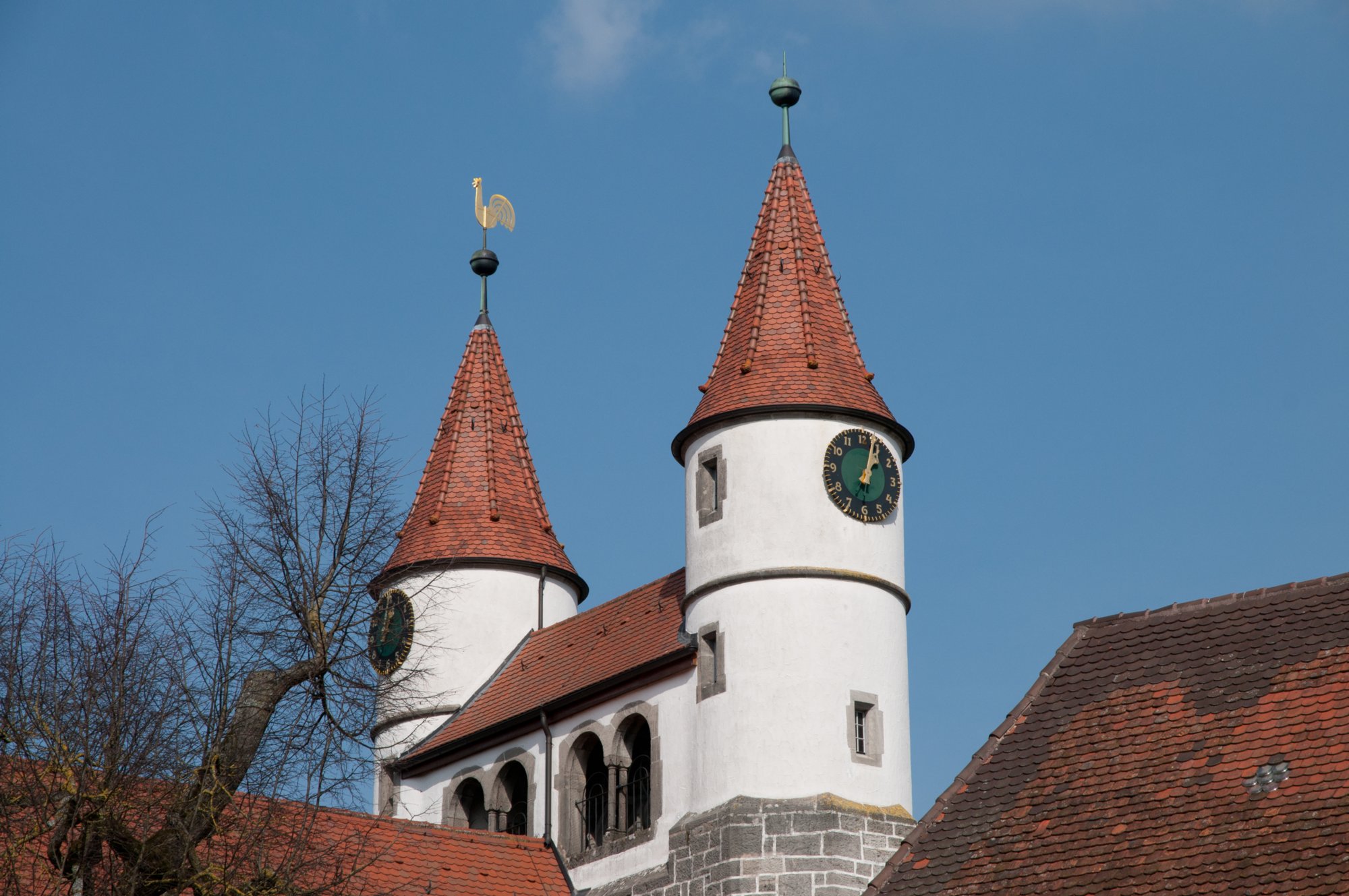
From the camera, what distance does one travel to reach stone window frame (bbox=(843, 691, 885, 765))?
3497 centimetres

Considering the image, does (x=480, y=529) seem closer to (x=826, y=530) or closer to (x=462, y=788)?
(x=462, y=788)

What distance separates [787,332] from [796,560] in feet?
12.7

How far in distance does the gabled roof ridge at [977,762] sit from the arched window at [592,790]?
9.09 meters

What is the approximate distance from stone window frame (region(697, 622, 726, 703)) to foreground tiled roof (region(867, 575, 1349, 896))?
707 centimetres

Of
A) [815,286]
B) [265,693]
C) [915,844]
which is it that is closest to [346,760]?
[265,693]

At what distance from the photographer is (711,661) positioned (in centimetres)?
3597

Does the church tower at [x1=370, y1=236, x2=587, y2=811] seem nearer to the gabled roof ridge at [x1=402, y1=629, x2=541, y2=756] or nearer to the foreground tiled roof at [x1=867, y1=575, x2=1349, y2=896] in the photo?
the gabled roof ridge at [x1=402, y1=629, x2=541, y2=756]

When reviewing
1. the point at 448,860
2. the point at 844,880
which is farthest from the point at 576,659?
the point at 844,880

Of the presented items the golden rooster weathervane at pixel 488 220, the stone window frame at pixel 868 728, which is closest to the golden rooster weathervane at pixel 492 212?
the golden rooster weathervane at pixel 488 220

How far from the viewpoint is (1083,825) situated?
2628cm

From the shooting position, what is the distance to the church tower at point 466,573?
42656 millimetres

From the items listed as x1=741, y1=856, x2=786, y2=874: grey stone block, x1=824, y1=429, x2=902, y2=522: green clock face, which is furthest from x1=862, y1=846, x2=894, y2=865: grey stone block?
x1=824, y1=429, x2=902, y2=522: green clock face

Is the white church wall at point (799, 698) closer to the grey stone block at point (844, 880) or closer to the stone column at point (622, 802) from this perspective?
the grey stone block at point (844, 880)

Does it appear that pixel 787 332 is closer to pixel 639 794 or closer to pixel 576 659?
pixel 576 659
